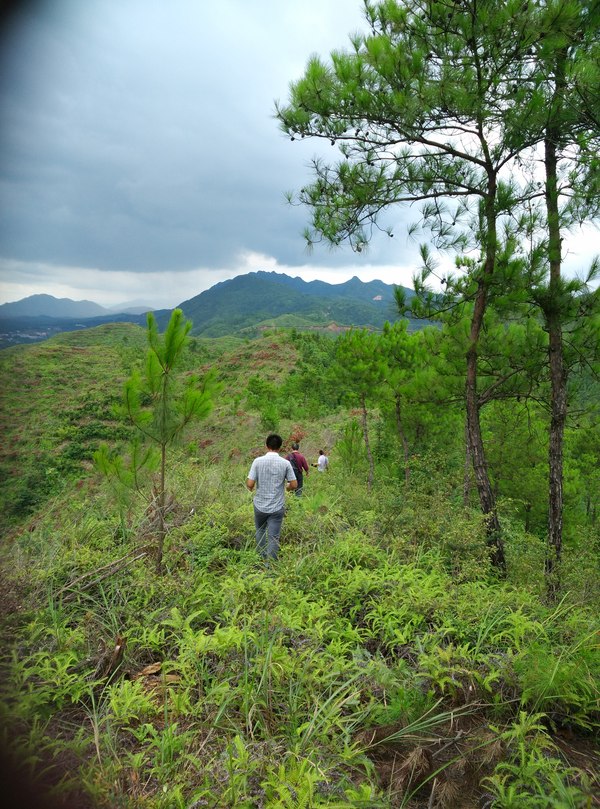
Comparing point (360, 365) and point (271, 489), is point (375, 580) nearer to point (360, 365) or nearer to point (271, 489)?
point (271, 489)

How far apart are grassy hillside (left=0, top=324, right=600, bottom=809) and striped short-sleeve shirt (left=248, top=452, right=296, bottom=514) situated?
1.69 ft

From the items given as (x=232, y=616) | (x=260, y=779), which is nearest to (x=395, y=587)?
(x=232, y=616)

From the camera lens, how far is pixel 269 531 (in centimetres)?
455

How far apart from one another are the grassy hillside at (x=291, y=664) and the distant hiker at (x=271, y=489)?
0.85ft

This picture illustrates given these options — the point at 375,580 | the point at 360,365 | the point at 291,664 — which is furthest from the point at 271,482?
the point at 360,365

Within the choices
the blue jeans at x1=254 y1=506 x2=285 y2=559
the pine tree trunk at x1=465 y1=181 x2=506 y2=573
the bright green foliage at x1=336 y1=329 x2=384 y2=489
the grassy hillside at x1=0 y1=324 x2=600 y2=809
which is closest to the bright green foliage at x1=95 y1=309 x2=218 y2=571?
the grassy hillside at x1=0 y1=324 x2=600 y2=809

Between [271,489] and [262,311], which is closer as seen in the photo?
[271,489]

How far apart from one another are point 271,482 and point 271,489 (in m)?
0.07

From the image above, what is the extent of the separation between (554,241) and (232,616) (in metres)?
5.16

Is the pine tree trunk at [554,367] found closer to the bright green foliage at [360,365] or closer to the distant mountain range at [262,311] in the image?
the bright green foliage at [360,365]

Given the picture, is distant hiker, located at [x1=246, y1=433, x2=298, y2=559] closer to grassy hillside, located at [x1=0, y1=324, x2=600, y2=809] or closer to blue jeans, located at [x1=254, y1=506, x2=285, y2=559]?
blue jeans, located at [x1=254, y1=506, x2=285, y2=559]

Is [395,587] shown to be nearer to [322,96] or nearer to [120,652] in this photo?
[120,652]

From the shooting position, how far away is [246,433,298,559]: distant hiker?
4520 millimetres

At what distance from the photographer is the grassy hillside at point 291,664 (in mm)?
1872
